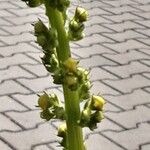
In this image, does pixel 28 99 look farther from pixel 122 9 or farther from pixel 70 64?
pixel 70 64

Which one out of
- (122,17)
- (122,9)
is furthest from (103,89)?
(122,9)

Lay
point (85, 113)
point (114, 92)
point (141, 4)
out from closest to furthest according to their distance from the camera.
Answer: point (85, 113) → point (114, 92) → point (141, 4)

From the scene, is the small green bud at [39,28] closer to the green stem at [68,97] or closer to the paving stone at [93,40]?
the green stem at [68,97]

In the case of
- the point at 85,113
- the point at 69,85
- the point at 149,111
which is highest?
the point at 69,85

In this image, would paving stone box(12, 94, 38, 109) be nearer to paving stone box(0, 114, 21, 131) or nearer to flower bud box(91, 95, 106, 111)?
paving stone box(0, 114, 21, 131)

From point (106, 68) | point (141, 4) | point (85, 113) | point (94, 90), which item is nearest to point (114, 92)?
point (94, 90)

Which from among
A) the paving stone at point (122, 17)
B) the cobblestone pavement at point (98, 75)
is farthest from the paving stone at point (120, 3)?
the paving stone at point (122, 17)

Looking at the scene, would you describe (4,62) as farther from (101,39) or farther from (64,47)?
(64,47)

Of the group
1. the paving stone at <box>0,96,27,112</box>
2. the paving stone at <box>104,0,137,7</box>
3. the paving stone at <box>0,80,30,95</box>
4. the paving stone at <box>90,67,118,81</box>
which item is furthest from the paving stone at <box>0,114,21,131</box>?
the paving stone at <box>104,0,137,7</box>
